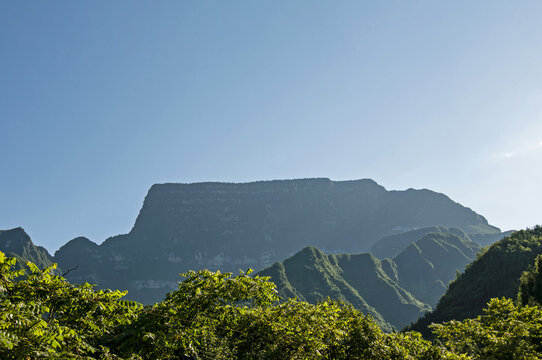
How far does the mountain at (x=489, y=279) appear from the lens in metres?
88.2

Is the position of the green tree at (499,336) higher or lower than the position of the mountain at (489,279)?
higher

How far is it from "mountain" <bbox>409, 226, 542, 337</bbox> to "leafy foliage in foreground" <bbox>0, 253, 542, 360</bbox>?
7916 centimetres

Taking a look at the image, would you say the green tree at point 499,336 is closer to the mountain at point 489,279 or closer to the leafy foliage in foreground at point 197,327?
the leafy foliage in foreground at point 197,327

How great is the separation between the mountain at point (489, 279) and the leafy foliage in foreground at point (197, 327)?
79.2 meters

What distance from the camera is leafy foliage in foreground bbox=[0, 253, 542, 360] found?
7320mm

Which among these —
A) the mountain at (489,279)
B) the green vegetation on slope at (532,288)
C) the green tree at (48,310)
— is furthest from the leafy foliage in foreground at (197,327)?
the mountain at (489,279)

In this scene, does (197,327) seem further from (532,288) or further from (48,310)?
(532,288)

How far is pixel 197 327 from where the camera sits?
1148 centimetres

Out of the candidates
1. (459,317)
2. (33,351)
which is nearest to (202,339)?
(33,351)

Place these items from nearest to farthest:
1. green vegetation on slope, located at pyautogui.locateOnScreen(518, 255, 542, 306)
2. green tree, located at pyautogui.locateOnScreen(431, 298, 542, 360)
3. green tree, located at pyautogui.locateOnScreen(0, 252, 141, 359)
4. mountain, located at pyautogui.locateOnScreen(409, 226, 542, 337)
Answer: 1. green tree, located at pyautogui.locateOnScreen(0, 252, 141, 359)
2. green tree, located at pyautogui.locateOnScreen(431, 298, 542, 360)
3. green vegetation on slope, located at pyautogui.locateOnScreen(518, 255, 542, 306)
4. mountain, located at pyautogui.locateOnScreen(409, 226, 542, 337)

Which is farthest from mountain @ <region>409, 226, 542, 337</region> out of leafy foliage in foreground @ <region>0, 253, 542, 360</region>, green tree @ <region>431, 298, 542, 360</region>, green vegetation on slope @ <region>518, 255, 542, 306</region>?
leafy foliage in foreground @ <region>0, 253, 542, 360</region>

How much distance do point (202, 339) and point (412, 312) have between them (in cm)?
20268

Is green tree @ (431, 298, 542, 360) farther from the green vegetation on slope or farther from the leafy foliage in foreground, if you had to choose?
the green vegetation on slope

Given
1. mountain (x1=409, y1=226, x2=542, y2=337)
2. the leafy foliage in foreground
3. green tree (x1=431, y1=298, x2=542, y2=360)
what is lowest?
mountain (x1=409, y1=226, x2=542, y2=337)
